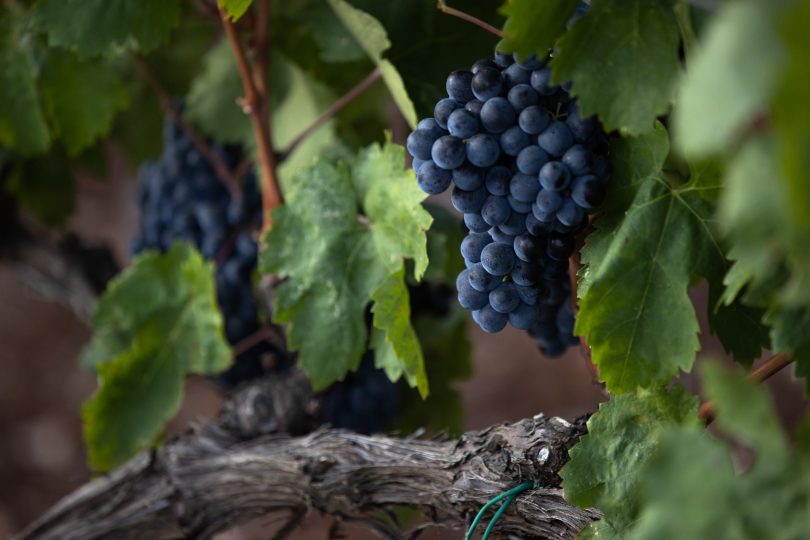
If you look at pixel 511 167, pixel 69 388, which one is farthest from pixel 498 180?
pixel 69 388

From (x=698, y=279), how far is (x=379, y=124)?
27.5 inches

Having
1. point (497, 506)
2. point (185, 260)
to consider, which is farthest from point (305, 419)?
point (497, 506)

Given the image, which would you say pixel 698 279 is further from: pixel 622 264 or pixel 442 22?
pixel 442 22

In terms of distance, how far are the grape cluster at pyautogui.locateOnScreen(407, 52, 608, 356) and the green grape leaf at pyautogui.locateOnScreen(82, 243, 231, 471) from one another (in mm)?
486

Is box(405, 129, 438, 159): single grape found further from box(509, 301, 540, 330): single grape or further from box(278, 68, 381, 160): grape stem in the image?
box(278, 68, 381, 160): grape stem

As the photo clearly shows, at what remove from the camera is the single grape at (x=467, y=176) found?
652 millimetres

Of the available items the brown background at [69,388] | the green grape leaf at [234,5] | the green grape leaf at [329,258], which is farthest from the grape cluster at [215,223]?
the brown background at [69,388]

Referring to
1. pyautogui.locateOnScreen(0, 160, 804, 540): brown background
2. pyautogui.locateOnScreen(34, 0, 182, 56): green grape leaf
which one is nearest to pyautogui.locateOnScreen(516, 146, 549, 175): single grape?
pyautogui.locateOnScreen(34, 0, 182, 56): green grape leaf

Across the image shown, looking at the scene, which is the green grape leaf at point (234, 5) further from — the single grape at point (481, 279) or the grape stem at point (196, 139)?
the grape stem at point (196, 139)

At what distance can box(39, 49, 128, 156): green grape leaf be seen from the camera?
1157 millimetres

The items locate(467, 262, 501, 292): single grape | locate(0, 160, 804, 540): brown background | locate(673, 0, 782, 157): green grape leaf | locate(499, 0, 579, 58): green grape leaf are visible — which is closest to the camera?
locate(673, 0, 782, 157): green grape leaf

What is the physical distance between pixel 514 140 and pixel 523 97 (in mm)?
31

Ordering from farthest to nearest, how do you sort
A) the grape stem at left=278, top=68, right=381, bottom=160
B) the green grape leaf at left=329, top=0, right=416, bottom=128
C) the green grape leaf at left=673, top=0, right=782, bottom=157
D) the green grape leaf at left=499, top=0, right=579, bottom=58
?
the grape stem at left=278, top=68, right=381, bottom=160, the green grape leaf at left=329, top=0, right=416, bottom=128, the green grape leaf at left=499, top=0, right=579, bottom=58, the green grape leaf at left=673, top=0, right=782, bottom=157

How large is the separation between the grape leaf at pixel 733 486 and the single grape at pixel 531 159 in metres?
0.26
